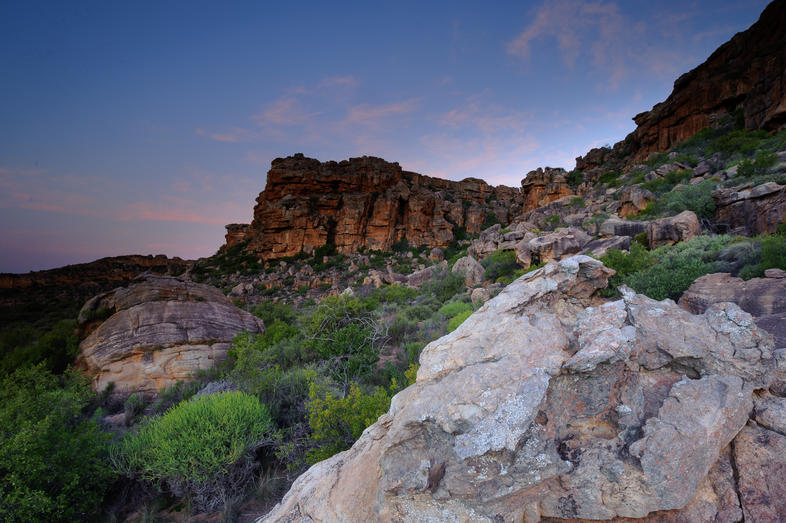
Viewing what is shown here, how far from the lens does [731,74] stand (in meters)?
24.6

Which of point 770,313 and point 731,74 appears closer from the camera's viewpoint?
point 770,313

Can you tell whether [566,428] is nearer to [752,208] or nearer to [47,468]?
[47,468]

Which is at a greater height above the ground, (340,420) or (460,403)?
(460,403)

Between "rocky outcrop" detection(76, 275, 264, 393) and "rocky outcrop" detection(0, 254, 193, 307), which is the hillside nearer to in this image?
"rocky outcrop" detection(76, 275, 264, 393)

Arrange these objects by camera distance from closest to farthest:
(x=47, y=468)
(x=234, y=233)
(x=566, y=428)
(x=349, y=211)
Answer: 1. (x=566, y=428)
2. (x=47, y=468)
3. (x=349, y=211)
4. (x=234, y=233)

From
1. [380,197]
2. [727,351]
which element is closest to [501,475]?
[727,351]

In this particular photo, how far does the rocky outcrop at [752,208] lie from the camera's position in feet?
23.5

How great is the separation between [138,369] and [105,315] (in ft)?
10.5

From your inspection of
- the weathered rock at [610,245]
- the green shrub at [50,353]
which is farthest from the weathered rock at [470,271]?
the green shrub at [50,353]

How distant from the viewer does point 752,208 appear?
810 centimetres

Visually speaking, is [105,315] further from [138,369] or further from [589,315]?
[589,315]

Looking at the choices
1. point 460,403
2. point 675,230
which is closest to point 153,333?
point 460,403

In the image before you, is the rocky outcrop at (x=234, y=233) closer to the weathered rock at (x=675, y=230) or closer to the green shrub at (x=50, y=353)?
the green shrub at (x=50, y=353)

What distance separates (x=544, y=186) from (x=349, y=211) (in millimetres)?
27564
